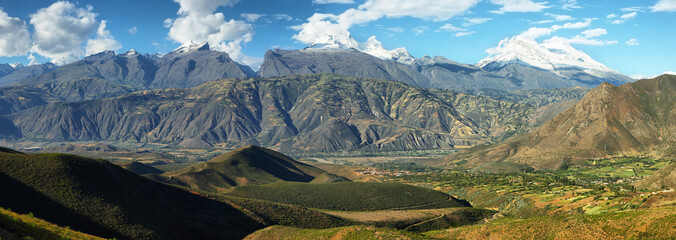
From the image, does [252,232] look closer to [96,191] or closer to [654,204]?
[96,191]

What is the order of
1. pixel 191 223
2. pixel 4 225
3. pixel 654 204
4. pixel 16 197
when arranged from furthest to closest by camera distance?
pixel 654 204, pixel 191 223, pixel 16 197, pixel 4 225

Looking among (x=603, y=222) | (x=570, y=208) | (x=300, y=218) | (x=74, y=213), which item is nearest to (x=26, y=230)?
(x=74, y=213)

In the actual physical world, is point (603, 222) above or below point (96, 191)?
below

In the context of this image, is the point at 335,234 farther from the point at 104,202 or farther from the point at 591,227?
the point at 591,227

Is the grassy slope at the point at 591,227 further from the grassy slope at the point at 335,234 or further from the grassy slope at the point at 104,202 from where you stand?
the grassy slope at the point at 104,202

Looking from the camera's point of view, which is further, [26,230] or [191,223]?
[191,223]

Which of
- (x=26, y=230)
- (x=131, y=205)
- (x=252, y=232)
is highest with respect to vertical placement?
(x=26, y=230)

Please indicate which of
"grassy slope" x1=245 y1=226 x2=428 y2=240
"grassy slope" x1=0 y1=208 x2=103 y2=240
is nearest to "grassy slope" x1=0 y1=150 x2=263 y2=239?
"grassy slope" x1=245 y1=226 x2=428 y2=240
